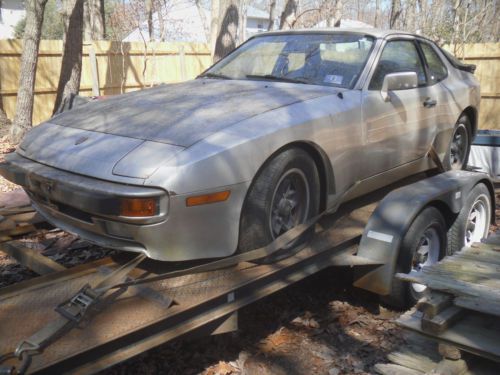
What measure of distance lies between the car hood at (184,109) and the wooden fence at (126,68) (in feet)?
30.6

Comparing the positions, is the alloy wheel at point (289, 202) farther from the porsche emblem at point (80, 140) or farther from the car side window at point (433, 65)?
the car side window at point (433, 65)

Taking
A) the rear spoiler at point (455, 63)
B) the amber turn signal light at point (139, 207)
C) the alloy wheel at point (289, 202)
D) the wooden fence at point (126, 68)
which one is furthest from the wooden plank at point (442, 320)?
the wooden fence at point (126, 68)

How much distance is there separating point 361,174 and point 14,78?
414 inches

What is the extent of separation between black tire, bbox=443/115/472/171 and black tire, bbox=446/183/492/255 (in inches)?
26.0

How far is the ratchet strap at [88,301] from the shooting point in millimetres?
2082

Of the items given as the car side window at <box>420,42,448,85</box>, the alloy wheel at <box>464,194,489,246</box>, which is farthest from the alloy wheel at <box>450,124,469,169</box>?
the alloy wheel at <box>464,194,489,246</box>

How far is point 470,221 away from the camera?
473 cm

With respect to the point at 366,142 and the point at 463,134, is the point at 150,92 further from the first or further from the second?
the point at 463,134

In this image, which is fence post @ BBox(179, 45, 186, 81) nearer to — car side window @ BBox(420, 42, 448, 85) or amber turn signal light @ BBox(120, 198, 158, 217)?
car side window @ BBox(420, 42, 448, 85)

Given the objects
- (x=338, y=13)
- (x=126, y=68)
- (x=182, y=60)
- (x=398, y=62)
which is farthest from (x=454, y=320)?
(x=338, y=13)

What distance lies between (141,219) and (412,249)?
6.73 ft

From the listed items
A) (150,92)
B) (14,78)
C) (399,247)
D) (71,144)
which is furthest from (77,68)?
(399,247)

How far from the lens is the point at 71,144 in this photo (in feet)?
10.4

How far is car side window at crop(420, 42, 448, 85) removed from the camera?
5078 mm
